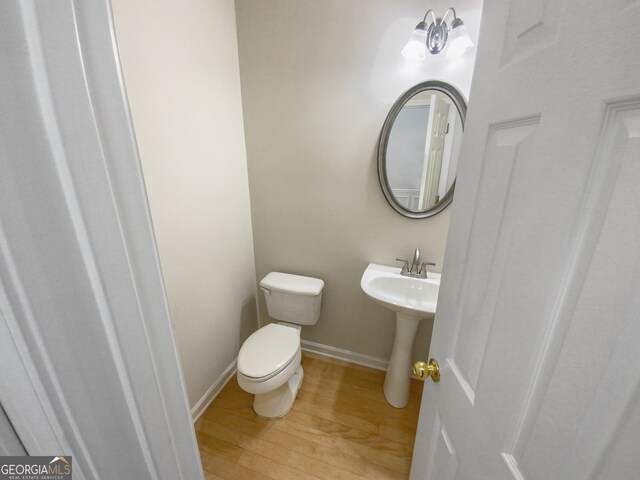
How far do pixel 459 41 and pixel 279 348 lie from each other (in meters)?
1.77

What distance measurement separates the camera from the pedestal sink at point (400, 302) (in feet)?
4.33

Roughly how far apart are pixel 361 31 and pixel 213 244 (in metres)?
1.40

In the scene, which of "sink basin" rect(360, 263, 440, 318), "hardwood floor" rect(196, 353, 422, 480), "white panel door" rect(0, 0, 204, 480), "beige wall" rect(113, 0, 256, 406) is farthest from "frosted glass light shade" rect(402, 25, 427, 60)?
"hardwood floor" rect(196, 353, 422, 480)

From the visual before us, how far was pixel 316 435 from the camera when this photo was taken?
1.40 m

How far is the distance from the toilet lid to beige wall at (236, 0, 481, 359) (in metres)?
0.41

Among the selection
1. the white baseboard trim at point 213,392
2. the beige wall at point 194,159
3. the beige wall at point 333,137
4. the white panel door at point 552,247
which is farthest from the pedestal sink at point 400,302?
the white baseboard trim at point 213,392

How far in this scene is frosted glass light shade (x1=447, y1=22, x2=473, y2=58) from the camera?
1.09m

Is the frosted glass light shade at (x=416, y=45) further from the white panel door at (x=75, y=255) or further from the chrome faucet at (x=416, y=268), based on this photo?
the white panel door at (x=75, y=255)

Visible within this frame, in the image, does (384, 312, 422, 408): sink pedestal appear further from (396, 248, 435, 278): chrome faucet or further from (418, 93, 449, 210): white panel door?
(418, 93, 449, 210): white panel door

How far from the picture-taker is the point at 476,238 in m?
0.53

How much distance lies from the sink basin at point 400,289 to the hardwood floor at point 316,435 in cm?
73

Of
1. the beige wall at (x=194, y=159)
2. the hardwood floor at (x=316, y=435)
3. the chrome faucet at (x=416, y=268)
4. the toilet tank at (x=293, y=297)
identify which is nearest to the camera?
the beige wall at (x=194, y=159)

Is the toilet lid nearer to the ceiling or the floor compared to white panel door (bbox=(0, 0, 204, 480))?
nearer to the floor

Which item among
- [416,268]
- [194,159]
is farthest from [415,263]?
[194,159]
